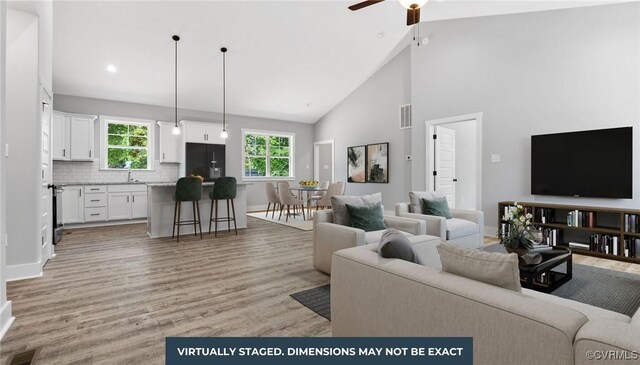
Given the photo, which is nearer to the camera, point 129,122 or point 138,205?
point 138,205

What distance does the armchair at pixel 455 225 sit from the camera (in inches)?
148

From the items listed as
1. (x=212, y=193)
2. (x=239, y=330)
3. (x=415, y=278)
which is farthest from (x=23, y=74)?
(x=415, y=278)

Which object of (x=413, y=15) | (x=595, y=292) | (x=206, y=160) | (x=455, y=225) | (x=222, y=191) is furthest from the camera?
(x=206, y=160)

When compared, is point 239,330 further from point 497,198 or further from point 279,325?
point 497,198

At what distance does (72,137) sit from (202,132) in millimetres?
2537

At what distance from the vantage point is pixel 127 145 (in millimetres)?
7211

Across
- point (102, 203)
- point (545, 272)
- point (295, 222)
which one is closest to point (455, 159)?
point (295, 222)

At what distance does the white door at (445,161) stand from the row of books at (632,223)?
2613 millimetres

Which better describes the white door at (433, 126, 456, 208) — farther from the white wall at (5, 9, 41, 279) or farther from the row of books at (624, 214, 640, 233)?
the white wall at (5, 9, 41, 279)

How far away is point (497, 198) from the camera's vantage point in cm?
534

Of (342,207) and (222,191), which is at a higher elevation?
(222,191)

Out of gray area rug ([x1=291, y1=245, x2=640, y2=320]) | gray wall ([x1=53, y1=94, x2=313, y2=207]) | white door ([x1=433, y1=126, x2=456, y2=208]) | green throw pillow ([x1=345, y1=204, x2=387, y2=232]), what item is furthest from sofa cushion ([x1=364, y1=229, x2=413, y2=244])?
gray wall ([x1=53, y1=94, x2=313, y2=207])

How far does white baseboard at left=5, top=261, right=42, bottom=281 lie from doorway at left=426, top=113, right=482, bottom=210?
601cm

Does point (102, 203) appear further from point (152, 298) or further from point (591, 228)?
point (591, 228)
